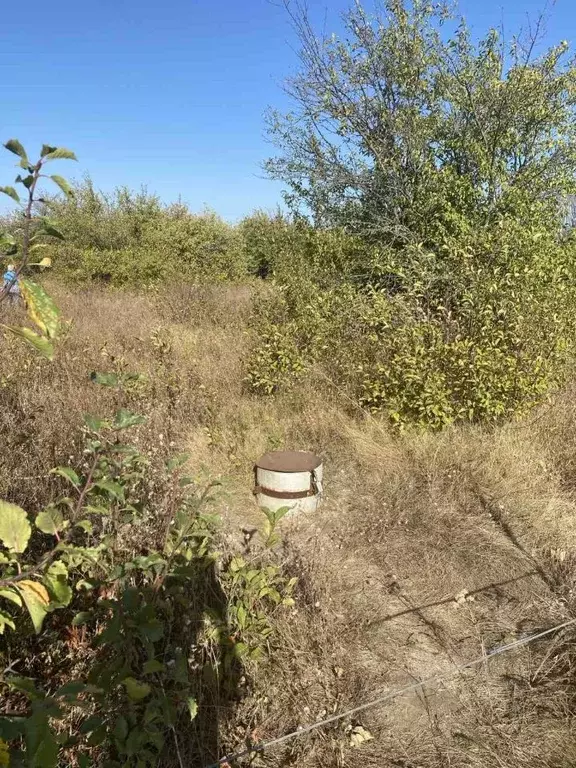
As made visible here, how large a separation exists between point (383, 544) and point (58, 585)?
2.45 metres

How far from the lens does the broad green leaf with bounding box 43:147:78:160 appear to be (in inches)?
37.8

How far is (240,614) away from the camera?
2180 mm

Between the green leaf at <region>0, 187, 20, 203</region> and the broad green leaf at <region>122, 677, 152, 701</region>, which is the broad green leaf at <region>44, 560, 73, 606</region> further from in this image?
the green leaf at <region>0, 187, 20, 203</region>

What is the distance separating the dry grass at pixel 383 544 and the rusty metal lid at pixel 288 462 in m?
0.38

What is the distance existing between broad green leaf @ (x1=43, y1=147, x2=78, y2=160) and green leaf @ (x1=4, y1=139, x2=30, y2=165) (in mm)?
35

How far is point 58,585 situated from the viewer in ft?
4.38

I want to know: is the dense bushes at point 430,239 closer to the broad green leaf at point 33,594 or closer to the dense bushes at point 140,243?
the broad green leaf at point 33,594

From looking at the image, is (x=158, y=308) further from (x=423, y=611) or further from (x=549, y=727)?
(x=549, y=727)

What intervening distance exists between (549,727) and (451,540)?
139 centimetres

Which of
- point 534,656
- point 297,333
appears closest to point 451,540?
point 534,656

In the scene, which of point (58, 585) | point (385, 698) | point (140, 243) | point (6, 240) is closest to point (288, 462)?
point (385, 698)

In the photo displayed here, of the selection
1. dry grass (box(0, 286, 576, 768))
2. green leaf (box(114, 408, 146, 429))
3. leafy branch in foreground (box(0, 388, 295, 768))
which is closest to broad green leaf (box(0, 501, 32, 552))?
leafy branch in foreground (box(0, 388, 295, 768))

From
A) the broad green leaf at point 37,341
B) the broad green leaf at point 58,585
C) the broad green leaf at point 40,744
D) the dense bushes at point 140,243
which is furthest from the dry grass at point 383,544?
the dense bushes at point 140,243

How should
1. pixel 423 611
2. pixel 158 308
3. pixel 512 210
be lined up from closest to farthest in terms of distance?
pixel 423 611
pixel 512 210
pixel 158 308
